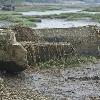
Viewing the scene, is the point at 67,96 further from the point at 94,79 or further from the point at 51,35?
the point at 51,35

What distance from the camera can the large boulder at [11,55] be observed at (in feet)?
88.0

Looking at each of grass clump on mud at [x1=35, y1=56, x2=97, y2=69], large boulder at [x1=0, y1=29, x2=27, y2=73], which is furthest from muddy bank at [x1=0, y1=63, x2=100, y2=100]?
grass clump on mud at [x1=35, y1=56, x2=97, y2=69]

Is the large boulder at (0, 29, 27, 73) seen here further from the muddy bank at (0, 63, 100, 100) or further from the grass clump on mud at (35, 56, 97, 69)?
the grass clump on mud at (35, 56, 97, 69)

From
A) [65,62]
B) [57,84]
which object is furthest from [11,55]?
[65,62]

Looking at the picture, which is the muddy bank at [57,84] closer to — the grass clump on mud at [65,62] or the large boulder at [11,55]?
the large boulder at [11,55]

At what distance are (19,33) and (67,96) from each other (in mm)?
12615

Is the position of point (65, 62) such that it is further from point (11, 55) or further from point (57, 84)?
point (57, 84)

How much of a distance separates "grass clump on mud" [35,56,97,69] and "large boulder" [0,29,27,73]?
3720 millimetres

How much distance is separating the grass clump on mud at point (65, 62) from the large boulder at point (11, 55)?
3720mm

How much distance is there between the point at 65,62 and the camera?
32.1 m

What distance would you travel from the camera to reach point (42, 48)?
1261 inches

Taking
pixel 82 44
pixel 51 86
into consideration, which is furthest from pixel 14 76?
pixel 82 44

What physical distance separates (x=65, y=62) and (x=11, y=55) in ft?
20.9

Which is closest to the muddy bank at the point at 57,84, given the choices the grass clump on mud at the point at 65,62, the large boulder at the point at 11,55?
the large boulder at the point at 11,55
